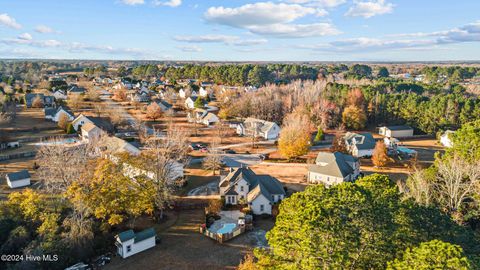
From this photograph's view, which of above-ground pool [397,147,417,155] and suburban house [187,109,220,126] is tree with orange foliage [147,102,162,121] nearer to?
suburban house [187,109,220,126]

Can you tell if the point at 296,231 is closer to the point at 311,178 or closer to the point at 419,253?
the point at 419,253

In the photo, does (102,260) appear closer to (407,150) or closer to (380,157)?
(380,157)

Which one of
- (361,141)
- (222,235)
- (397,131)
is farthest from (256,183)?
(397,131)

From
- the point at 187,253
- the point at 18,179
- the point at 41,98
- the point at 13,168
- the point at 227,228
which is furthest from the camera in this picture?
the point at 41,98

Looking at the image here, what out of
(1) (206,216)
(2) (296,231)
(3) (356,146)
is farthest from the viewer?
(3) (356,146)

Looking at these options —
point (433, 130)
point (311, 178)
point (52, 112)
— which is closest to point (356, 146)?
point (311, 178)

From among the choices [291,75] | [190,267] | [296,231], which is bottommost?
[190,267]

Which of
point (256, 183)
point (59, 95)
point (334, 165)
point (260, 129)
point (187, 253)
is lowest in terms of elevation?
point (187, 253)
